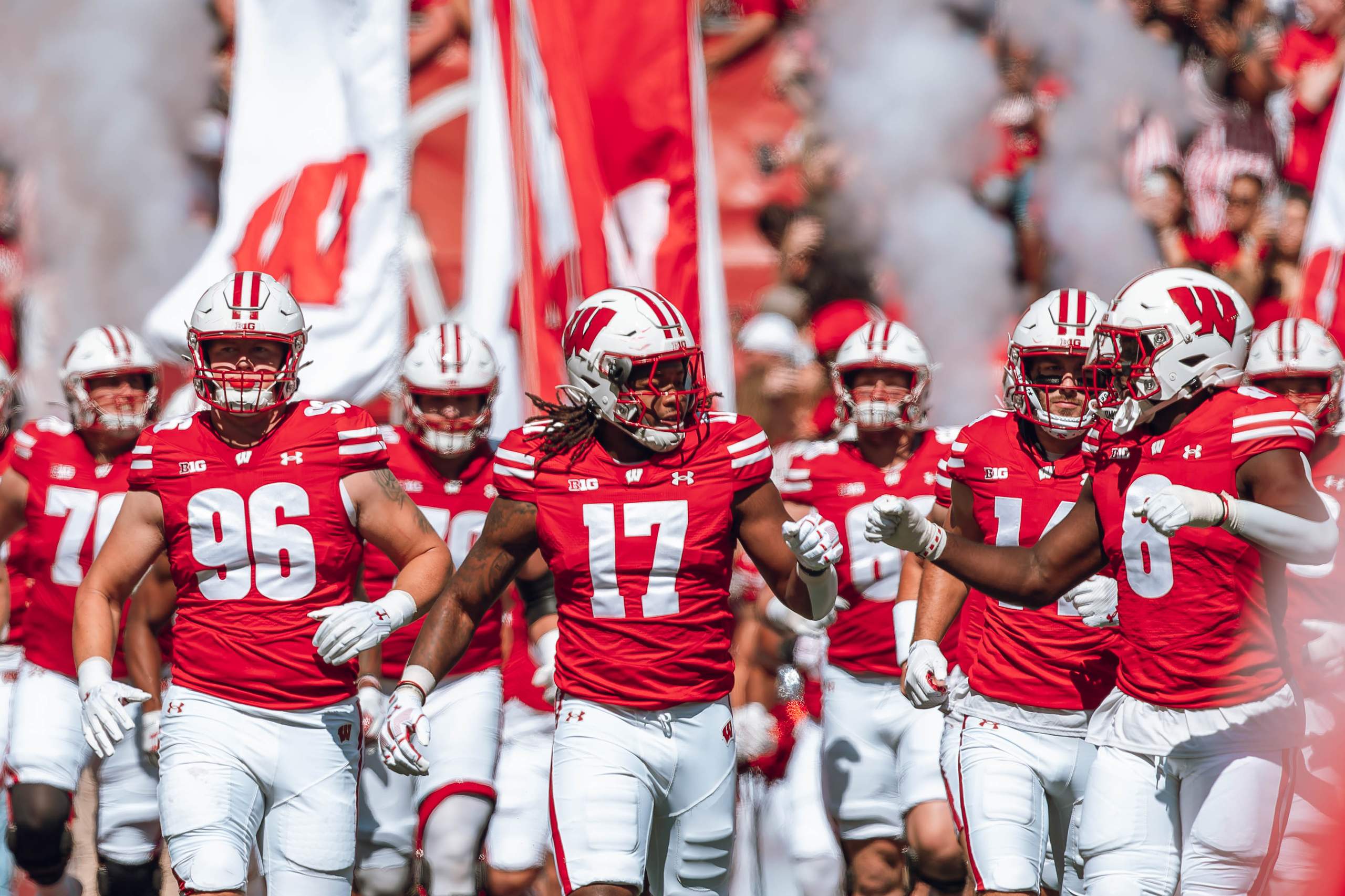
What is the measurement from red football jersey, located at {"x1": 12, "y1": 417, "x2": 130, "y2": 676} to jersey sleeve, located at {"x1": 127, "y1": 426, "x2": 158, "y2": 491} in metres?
1.47

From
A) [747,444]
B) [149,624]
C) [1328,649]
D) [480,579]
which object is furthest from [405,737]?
[1328,649]

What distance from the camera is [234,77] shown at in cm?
728

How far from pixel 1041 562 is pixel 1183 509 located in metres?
0.73

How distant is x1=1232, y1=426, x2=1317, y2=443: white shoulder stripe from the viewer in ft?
15.1

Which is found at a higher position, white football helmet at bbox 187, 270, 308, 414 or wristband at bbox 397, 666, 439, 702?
white football helmet at bbox 187, 270, 308, 414

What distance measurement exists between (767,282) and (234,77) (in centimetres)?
414

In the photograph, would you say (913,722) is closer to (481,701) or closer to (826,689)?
(826,689)

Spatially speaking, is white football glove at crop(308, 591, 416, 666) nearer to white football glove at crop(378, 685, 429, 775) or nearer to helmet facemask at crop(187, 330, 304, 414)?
white football glove at crop(378, 685, 429, 775)

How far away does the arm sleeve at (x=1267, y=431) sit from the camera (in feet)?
15.1

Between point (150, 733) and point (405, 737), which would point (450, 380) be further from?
point (405, 737)

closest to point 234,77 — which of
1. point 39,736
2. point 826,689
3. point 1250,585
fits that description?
point 39,736

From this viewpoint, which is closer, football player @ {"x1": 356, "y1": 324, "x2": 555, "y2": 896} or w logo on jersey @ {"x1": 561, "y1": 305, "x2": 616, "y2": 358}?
w logo on jersey @ {"x1": 561, "y1": 305, "x2": 616, "y2": 358}

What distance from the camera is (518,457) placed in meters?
5.20

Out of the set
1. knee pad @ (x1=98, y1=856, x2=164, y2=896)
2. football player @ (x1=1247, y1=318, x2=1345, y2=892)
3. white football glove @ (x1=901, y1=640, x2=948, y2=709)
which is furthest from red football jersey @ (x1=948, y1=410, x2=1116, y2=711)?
knee pad @ (x1=98, y1=856, x2=164, y2=896)
